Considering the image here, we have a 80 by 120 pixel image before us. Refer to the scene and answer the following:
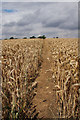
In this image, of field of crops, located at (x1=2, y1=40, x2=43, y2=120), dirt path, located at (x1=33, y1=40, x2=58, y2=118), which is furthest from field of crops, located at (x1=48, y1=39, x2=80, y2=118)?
field of crops, located at (x1=2, y1=40, x2=43, y2=120)

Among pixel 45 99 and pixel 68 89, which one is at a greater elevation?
pixel 68 89

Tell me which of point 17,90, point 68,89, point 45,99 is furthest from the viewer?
point 45,99

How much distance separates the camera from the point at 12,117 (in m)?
2.85

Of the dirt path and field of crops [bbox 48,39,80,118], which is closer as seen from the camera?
field of crops [bbox 48,39,80,118]

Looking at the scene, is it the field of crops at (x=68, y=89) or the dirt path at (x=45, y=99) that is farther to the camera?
the dirt path at (x=45, y=99)

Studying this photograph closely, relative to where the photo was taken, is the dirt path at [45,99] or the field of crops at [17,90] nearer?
the field of crops at [17,90]

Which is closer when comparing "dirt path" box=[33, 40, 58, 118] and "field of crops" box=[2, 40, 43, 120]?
"field of crops" box=[2, 40, 43, 120]

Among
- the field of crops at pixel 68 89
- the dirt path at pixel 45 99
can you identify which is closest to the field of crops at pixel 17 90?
the dirt path at pixel 45 99

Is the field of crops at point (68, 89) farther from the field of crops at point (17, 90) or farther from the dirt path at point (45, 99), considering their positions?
the field of crops at point (17, 90)

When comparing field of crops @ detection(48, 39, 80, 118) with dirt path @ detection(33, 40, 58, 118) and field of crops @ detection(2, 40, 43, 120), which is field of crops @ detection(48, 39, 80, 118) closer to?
dirt path @ detection(33, 40, 58, 118)

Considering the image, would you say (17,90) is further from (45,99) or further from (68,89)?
(68,89)

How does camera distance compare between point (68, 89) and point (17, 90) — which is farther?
point (68, 89)

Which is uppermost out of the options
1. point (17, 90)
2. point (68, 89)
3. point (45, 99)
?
point (17, 90)

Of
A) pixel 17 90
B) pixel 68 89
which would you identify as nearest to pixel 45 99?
pixel 68 89
